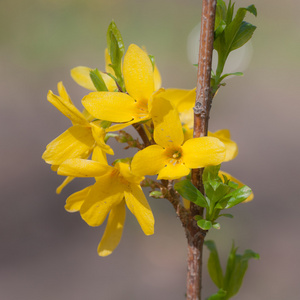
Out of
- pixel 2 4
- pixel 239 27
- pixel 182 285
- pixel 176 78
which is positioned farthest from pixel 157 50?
pixel 239 27

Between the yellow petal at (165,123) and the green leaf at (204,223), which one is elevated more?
the yellow petal at (165,123)

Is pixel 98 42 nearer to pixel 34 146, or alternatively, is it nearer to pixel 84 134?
pixel 34 146

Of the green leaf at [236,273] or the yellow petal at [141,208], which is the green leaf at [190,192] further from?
the green leaf at [236,273]

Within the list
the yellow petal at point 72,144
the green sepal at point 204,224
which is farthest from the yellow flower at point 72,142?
the green sepal at point 204,224

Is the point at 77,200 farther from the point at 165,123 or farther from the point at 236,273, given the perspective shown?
the point at 236,273

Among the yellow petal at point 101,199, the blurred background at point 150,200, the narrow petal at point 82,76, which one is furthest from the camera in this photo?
the blurred background at point 150,200

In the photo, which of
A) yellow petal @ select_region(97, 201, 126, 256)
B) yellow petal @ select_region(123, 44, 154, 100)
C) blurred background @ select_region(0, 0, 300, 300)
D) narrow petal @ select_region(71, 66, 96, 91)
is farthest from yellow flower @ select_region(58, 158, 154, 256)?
blurred background @ select_region(0, 0, 300, 300)
